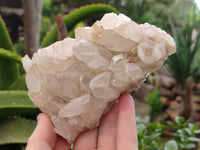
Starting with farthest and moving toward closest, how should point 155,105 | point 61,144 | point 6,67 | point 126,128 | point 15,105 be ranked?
1. point 155,105
2. point 6,67
3. point 15,105
4. point 61,144
5. point 126,128

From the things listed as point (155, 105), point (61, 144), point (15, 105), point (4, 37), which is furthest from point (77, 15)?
point (155, 105)

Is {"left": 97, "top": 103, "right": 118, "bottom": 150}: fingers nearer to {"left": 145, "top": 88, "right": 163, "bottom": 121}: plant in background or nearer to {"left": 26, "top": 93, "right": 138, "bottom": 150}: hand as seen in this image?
{"left": 26, "top": 93, "right": 138, "bottom": 150}: hand

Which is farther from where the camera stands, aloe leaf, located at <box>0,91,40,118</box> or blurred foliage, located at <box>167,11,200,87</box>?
blurred foliage, located at <box>167,11,200,87</box>

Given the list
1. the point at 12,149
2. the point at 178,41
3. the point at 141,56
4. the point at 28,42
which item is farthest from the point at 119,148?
the point at 178,41

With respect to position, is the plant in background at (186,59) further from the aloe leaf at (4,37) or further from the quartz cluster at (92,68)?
the quartz cluster at (92,68)

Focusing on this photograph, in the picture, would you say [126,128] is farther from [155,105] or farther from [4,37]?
[155,105]

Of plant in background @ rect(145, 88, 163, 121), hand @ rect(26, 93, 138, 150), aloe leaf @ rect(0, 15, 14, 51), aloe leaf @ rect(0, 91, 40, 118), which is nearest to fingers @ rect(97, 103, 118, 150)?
hand @ rect(26, 93, 138, 150)
